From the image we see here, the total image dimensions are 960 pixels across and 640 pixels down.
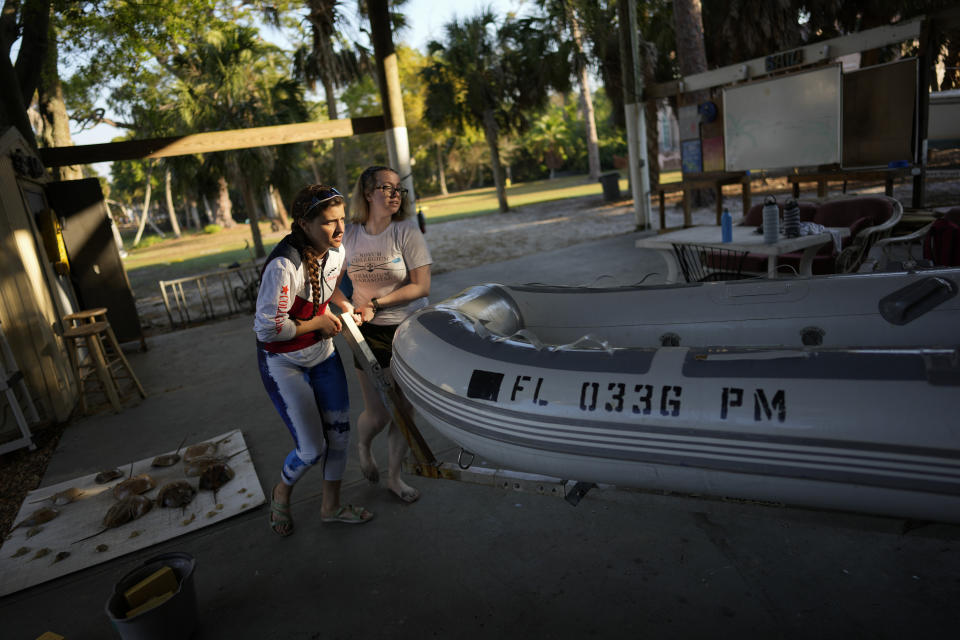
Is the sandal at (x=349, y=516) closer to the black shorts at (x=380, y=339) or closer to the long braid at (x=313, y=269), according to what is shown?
the black shorts at (x=380, y=339)

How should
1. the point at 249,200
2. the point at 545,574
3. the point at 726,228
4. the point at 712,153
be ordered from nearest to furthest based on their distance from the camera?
the point at 545,574 < the point at 726,228 < the point at 712,153 < the point at 249,200

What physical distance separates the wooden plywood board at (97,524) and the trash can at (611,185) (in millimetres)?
16225

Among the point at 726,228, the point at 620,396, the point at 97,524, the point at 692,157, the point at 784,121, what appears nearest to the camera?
the point at 620,396

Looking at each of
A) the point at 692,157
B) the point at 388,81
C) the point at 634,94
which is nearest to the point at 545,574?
the point at 388,81

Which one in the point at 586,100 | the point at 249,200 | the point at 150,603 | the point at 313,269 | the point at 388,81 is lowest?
the point at 150,603

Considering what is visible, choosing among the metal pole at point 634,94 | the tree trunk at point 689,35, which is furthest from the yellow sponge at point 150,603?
the tree trunk at point 689,35

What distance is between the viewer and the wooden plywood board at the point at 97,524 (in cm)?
275

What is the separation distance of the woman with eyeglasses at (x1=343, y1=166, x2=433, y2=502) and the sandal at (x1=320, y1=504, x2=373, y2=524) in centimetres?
61

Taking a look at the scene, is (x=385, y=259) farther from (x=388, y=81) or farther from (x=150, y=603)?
(x=388, y=81)

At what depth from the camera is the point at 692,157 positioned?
30.3 ft

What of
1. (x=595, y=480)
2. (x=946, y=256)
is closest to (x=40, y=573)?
(x=595, y=480)

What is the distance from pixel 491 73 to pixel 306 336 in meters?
18.4

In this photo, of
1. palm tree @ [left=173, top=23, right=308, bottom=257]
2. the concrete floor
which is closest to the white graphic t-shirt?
the concrete floor

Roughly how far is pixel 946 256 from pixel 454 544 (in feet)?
12.0
